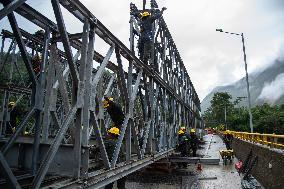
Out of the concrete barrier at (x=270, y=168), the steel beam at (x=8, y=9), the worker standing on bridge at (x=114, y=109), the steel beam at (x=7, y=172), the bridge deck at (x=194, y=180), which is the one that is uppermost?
the steel beam at (x=8, y=9)

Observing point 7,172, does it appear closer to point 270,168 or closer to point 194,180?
point 270,168

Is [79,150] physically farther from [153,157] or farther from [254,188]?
[254,188]

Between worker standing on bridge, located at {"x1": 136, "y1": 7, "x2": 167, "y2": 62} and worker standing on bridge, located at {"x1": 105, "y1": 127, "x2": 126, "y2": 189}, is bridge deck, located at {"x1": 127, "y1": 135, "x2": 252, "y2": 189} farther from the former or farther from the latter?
worker standing on bridge, located at {"x1": 136, "y1": 7, "x2": 167, "y2": 62}

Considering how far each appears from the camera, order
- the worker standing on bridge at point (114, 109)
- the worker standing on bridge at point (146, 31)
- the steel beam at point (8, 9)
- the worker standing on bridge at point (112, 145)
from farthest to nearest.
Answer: the worker standing on bridge at point (146, 31) → the worker standing on bridge at point (114, 109) → the worker standing on bridge at point (112, 145) → the steel beam at point (8, 9)

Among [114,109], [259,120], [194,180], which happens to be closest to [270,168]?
[194,180]

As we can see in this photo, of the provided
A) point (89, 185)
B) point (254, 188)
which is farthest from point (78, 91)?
point (254, 188)

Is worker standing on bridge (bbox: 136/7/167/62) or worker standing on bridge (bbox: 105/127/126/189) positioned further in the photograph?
worker standing on bridge (bbox: 136/7/167/62)

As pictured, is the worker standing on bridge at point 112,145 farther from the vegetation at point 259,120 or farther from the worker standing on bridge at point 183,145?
the vegetation at point 259,120

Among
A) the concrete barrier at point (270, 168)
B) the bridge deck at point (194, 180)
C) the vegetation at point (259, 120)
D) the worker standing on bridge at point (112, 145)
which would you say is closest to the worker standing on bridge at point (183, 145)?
the bridge deck at point (194, 180)

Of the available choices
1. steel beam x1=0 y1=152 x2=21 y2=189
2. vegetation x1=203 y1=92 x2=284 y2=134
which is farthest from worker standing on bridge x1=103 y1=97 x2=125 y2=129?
vegetation x1=203 y1=92 x2=284 y2=134

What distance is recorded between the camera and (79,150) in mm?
3980

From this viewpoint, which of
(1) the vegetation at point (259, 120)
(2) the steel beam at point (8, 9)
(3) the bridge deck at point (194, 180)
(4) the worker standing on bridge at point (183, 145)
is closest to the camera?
(2) the steel beam at point (8, 9)

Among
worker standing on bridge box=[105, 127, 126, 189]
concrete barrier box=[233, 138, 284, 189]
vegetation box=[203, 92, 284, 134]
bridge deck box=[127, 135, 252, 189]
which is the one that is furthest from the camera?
vegetation box=[203, 92, 284, 134]

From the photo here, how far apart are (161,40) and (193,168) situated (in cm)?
611
